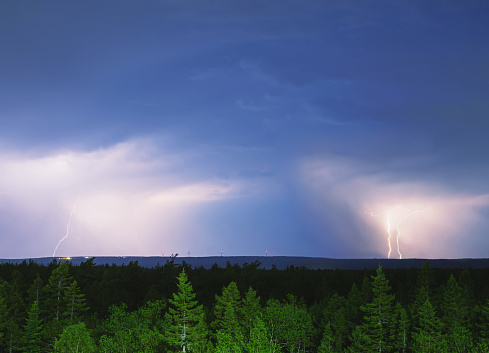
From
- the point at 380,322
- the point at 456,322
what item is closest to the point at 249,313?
the point at 380,322

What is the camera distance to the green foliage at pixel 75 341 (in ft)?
271

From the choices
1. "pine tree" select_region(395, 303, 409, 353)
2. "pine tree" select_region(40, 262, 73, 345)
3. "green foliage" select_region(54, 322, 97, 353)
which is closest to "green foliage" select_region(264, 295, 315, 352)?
"pine tree" select_region(395, 303, 409, 353)

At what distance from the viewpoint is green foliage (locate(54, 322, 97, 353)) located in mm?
82625

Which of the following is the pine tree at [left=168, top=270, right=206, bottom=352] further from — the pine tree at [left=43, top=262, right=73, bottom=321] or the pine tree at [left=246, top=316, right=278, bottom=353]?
the pine tree at [left=43, top=262, right=73, bottom=321]

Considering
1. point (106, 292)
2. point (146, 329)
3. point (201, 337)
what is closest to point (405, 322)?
point (201, 337)

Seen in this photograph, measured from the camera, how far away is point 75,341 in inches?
3265

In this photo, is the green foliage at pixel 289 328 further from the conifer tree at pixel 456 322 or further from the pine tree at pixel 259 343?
the conifer tree at pixel 456 322

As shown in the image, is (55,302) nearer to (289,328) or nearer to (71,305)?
(71,305)

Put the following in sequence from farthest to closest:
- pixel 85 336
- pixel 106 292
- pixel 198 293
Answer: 1. pixel 198 293
2. pixel 106 292
3. pixel 85 336

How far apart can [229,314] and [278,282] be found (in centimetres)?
11087

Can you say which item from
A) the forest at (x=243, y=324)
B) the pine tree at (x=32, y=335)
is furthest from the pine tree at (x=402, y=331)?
the pine tree at (x=32, y=335)

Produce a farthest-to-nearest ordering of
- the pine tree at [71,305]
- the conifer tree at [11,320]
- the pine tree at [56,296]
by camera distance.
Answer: the pine tree at [56,296], the pine tree at [71,305], the conifer tree at [11,320]

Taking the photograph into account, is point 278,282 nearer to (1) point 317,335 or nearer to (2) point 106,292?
(2) point 106,292

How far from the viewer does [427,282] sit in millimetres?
129500
